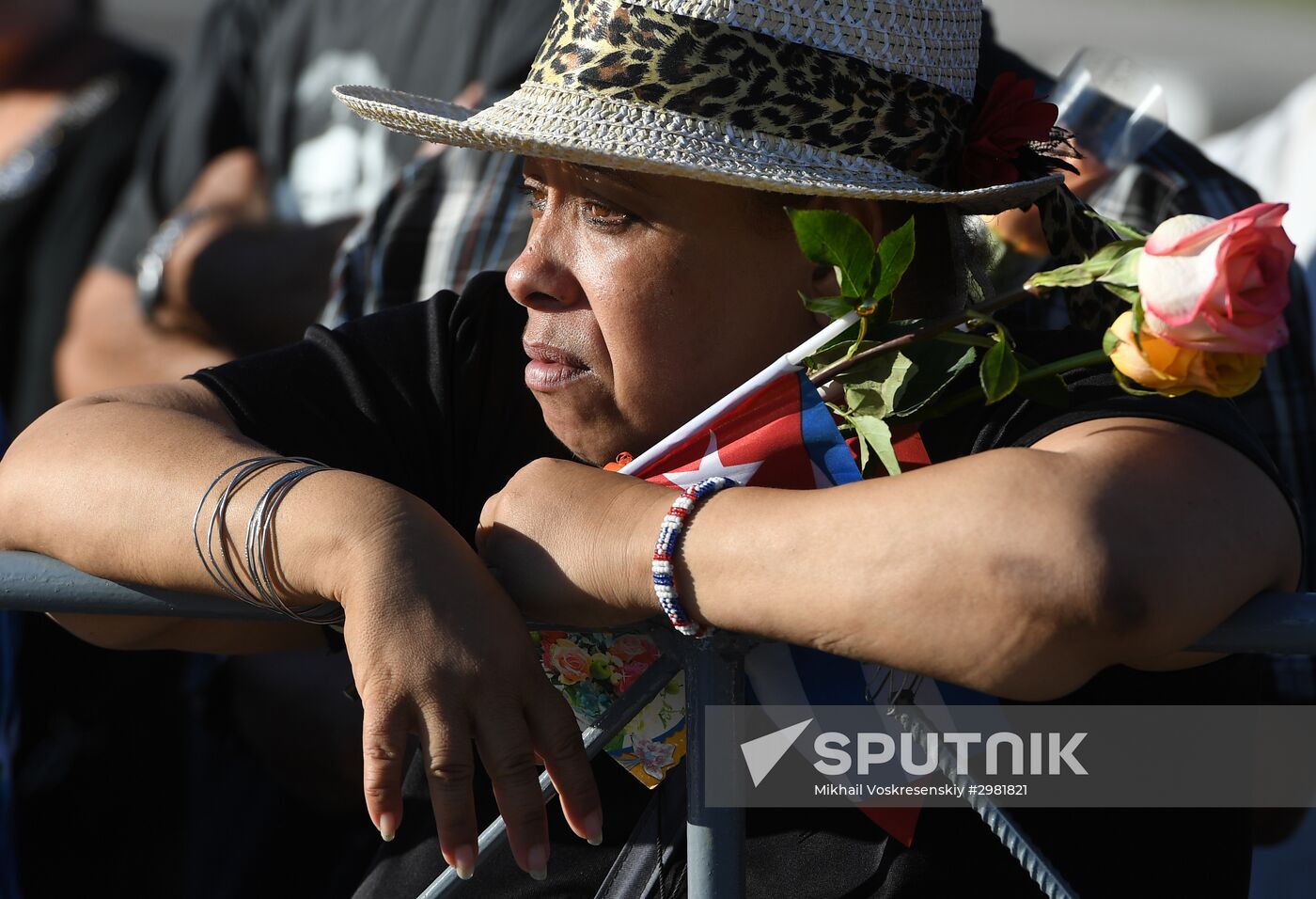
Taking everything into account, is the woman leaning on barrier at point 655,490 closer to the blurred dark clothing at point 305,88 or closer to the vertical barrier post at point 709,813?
the vertical barrier post at point 709,813

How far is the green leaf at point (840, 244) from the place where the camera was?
1.37 metres

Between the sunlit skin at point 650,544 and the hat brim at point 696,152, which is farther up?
the hat brim at point 696,152

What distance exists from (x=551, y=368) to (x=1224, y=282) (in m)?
0.74

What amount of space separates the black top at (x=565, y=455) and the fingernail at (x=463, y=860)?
348mm

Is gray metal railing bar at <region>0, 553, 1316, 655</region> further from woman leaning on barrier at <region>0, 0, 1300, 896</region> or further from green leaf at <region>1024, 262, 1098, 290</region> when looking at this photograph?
Answer: green leaf at <region>1024, 262, 1098, 290</region>

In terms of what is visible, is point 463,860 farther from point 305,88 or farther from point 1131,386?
point 305,88

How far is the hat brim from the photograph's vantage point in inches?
61.1

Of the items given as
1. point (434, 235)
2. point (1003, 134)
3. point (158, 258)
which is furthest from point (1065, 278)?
point (158, 258)

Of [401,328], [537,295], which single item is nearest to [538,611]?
[537,295]

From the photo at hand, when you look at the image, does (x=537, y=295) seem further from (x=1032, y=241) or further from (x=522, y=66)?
(x=522, y=66)

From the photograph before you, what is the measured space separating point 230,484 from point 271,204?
3.08 m

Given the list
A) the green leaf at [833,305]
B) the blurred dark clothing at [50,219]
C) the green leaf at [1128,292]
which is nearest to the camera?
the green leaf at [1128,292]

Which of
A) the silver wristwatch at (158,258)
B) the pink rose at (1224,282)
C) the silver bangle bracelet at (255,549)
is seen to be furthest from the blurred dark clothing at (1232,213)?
the silver wristwatch at (158,258)

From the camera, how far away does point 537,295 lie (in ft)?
5.51
